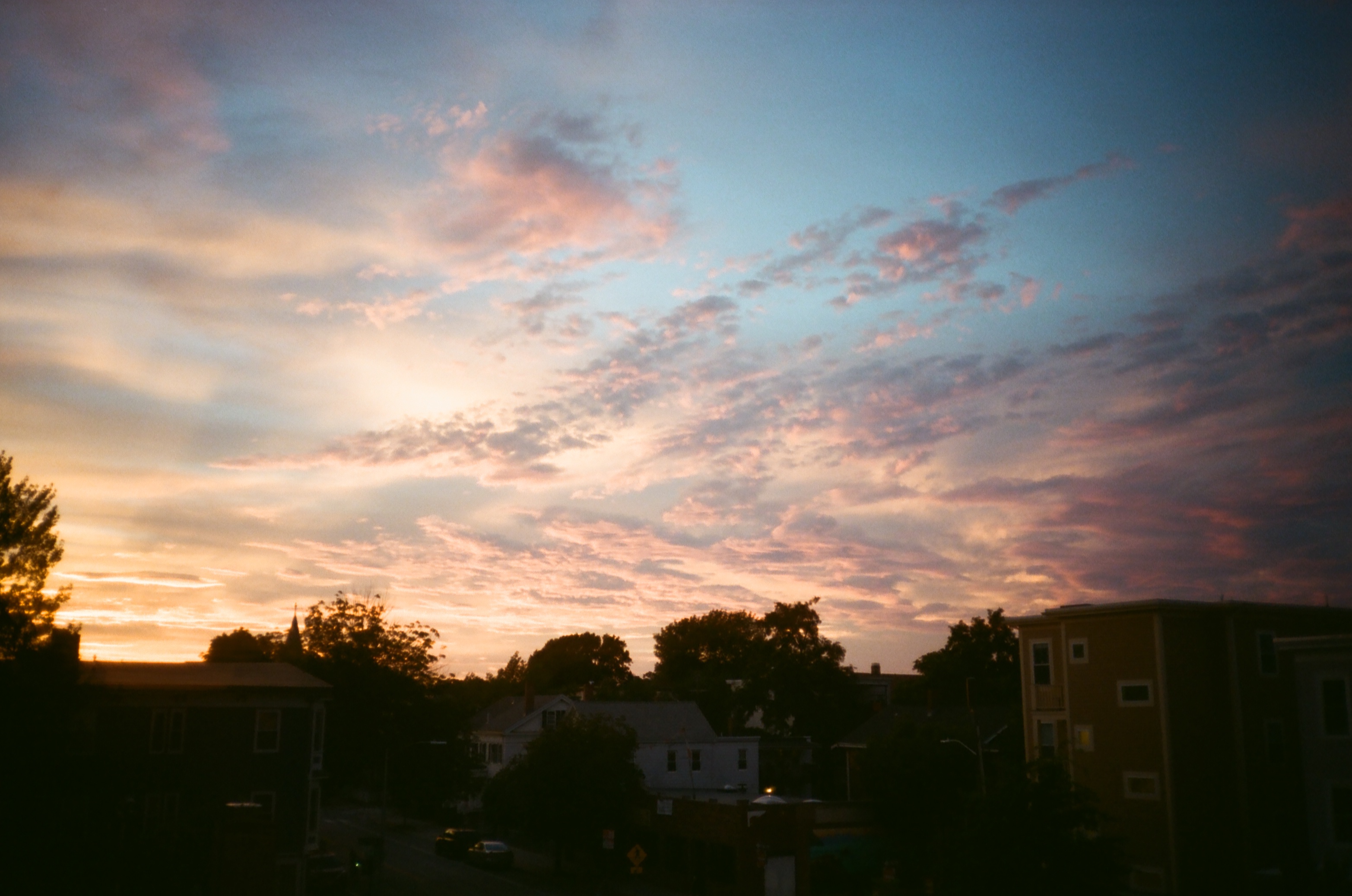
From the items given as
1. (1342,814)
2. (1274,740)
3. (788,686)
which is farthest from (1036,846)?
(788,686)

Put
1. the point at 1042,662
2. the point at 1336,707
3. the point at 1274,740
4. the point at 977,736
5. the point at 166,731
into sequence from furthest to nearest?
the point at 977,736
the point at 1042,662
the point at 166,731
the point at 1274,740
the point at 1336,707

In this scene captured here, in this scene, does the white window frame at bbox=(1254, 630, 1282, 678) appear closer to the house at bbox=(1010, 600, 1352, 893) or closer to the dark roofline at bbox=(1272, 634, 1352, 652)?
the house at bbox=(1010, 600, 1352, 893)

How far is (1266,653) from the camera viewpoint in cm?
4469

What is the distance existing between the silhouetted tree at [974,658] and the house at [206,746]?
5914 cm

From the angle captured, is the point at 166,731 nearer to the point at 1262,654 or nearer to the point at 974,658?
the point at 1262,654

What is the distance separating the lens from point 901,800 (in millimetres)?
56750

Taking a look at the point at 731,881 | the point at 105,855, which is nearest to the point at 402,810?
the point at 731,881

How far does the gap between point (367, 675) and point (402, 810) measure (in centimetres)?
2121

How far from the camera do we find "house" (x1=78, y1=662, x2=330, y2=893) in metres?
43.2

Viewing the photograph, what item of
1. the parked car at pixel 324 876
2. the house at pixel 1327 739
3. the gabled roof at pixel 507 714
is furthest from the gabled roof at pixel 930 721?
the parked car at pixel 324 876

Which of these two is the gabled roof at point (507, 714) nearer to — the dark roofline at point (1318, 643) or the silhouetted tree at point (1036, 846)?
the silhouetted tree at point (1036, 846)

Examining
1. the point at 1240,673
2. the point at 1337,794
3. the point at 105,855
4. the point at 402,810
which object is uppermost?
the point at 1240,673

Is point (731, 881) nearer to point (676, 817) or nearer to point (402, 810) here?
point (676, 817)

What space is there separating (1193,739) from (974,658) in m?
52.7
